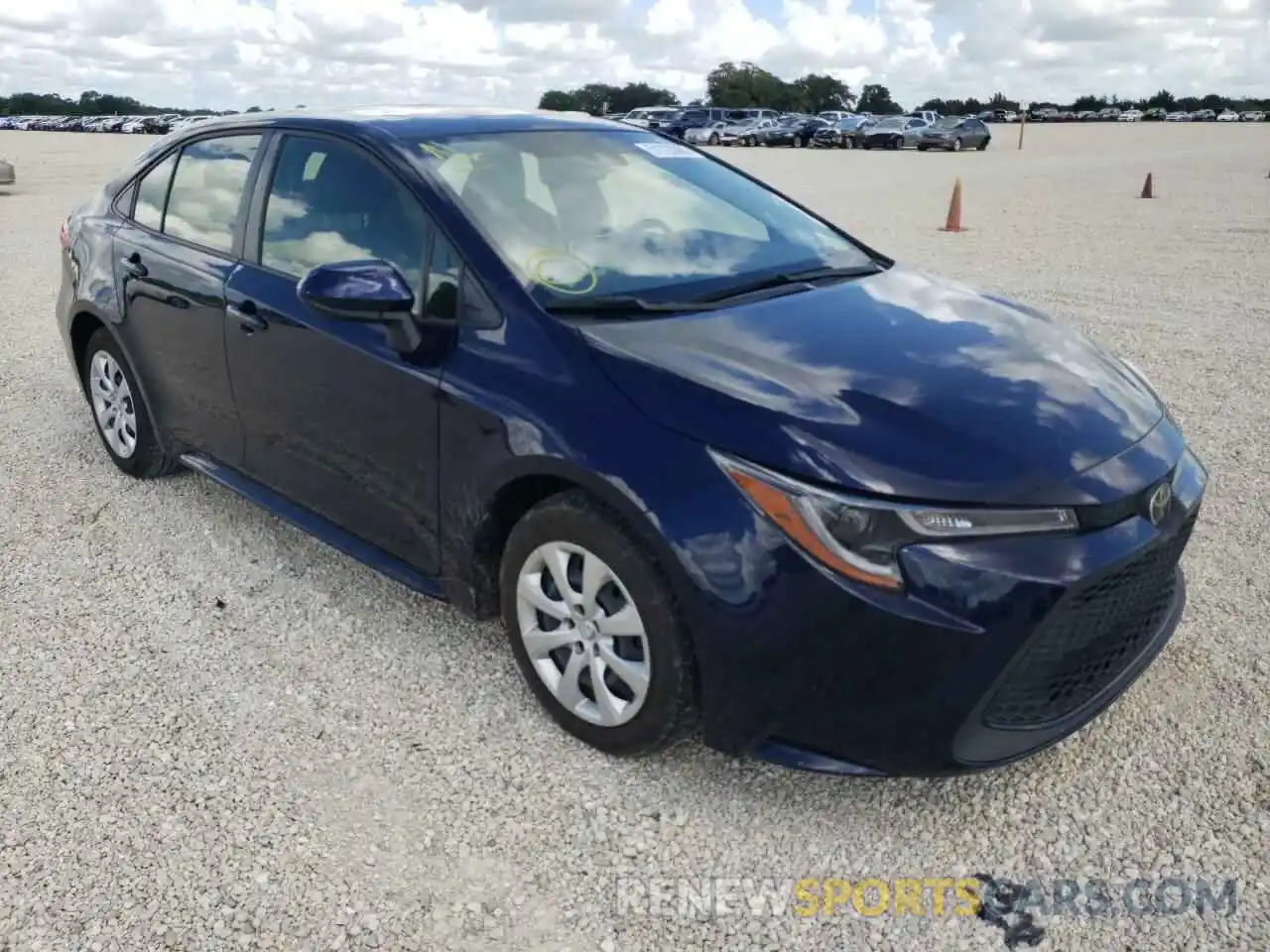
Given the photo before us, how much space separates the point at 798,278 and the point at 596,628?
1327 millimetres

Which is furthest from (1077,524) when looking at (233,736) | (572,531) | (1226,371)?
(1226,371)

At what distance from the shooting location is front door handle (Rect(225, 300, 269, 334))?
11.9 ft

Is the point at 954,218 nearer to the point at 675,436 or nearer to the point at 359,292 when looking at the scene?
the point at 359,292

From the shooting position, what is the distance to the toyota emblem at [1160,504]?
8.51 feet

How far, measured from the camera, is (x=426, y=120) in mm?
3588

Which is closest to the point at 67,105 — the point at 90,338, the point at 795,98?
the point at 795,98

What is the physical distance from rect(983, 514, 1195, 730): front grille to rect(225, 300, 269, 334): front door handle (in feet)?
8.34

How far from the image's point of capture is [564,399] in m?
2.72

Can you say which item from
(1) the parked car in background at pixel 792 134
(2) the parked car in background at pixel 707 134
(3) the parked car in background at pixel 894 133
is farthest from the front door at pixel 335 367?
(1) the parked car in background at pixel 792 134

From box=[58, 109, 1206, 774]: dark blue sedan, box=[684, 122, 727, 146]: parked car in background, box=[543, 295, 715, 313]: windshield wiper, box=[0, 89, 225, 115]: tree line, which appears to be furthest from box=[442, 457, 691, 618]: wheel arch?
box=[0, 89, 225, 115]: tree line

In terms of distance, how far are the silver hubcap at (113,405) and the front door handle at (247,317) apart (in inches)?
46.1

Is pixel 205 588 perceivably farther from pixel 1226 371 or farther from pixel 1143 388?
pixel 1226 371

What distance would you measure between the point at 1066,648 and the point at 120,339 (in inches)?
151

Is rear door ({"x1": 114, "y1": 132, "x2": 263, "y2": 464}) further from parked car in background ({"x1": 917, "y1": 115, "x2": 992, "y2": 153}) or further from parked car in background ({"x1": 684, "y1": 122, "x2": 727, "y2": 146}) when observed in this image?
parked car in background ({"x1": 684, "y1": 122, "x2": 727, "y2": 146})
